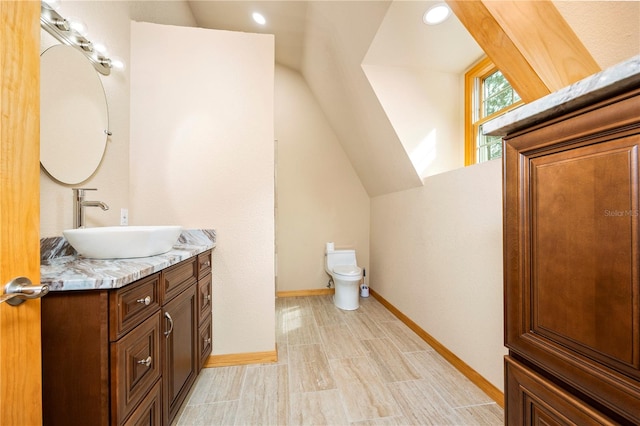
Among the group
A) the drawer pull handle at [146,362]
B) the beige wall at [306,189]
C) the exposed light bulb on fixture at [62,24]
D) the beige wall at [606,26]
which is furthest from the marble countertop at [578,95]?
the beige wall at [306,189]

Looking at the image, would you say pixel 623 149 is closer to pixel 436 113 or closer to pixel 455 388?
pixel 455 388

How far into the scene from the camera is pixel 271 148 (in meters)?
1.83

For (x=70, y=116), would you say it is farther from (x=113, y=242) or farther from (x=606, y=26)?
(x=606, y=26)

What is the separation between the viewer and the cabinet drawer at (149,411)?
0.85m

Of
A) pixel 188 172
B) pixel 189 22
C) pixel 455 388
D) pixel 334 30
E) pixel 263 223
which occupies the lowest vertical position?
pixel 455 388

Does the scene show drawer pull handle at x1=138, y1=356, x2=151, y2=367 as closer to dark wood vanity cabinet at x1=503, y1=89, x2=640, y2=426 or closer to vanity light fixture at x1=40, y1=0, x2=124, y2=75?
dark wood vanity cabinet at x1=503, y1=89, x2=640, y2=426

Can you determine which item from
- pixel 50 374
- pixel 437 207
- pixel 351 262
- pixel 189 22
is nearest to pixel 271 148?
pixel 437 207

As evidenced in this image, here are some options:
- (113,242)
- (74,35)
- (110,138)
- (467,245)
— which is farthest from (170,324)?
(467,245)

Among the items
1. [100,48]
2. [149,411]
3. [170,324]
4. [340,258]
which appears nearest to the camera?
[149,411]

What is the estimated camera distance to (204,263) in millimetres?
1602

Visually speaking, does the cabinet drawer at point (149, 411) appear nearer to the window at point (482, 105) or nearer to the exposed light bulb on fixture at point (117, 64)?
the exposed light bulb on fixture at point (117, 64)

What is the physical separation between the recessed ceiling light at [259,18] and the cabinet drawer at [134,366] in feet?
8.42

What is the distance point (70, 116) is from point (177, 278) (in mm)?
994

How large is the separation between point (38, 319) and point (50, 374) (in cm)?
29
